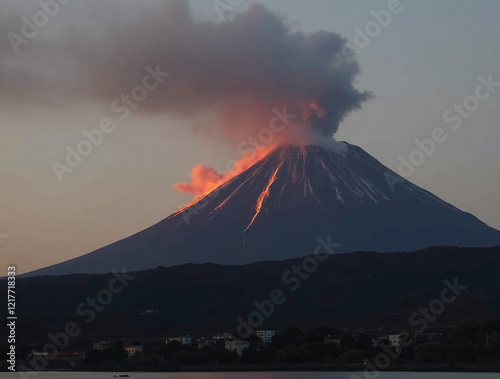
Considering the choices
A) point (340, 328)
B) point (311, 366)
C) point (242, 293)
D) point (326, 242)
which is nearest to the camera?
point (311, 366)

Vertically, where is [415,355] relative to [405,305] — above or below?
below

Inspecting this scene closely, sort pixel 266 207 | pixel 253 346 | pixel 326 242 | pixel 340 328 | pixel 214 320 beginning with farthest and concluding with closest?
pixel 266 207
pixel 326 242
pixel 214 320
pixel 340 328
pixel 253 346

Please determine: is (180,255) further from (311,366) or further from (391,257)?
(311,366)

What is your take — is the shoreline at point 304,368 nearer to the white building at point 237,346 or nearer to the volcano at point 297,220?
the white building at point 237,346

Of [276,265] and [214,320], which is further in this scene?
[276,265]

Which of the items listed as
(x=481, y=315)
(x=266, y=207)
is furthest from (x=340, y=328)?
(x=266, y=207)
